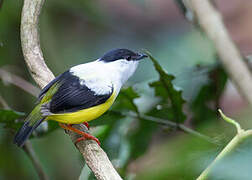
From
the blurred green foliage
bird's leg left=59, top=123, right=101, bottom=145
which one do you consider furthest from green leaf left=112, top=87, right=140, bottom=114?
bird's leg left=59, top=123, right=101, bottom=145

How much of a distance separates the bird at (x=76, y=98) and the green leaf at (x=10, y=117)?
0.07 m

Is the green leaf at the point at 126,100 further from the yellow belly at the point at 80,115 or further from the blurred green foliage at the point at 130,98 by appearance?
the yellow belly at the point at 80,115

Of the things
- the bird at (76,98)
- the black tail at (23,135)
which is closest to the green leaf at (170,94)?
the bird at (76,98)

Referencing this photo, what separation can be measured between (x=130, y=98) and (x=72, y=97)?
39 cm

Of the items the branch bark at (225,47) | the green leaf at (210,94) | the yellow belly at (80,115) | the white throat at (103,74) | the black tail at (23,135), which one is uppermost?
the branch bark at (225,47)

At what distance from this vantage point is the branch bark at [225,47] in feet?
2.74

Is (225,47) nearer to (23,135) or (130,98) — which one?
(23,135)

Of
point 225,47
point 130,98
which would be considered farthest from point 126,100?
point 225,47

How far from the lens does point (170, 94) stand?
2.31 metres

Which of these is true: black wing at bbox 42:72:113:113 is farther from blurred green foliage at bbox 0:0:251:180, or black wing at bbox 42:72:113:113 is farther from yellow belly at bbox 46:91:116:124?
blurred green foliage at bbox 0:0:251:180

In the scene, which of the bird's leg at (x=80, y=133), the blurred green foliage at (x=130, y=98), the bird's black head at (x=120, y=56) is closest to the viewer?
the blurred green foliage at (x=130, y=98)

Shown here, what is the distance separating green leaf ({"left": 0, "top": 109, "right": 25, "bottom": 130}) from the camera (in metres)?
2.10

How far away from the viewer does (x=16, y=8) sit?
343 centimetres

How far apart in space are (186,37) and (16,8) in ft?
6.77
